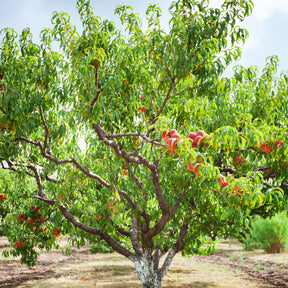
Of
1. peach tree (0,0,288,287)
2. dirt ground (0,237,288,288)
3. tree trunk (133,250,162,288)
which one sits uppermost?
peach tree (0,0,288,287)

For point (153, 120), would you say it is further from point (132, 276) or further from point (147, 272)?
point (132, 276)

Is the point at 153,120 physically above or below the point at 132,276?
Result: above

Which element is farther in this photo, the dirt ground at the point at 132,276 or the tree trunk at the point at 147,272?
the dirt ground at the point at 132,276

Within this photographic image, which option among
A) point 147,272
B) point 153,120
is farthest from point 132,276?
point 153,120

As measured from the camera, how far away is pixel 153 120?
4879 millimetres

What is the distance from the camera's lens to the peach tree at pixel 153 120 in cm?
368

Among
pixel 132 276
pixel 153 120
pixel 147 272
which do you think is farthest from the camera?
pixel 132 276

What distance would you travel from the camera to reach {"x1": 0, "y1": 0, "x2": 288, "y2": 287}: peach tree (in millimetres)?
3676

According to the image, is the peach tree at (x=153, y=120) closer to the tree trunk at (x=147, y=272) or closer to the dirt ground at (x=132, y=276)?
the tree trunk at (x=147, y=272)

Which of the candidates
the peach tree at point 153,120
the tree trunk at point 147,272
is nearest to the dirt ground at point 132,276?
the tree trunk at point 147,272

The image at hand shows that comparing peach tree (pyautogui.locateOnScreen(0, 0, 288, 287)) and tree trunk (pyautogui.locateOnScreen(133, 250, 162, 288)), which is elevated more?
peach tree (pyautogui.locateOnScreen(0, 0, 288, 287))

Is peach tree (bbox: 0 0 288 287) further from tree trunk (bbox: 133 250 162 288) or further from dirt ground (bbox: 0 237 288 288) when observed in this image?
dirt ground (bbox: 0 237 288 288)


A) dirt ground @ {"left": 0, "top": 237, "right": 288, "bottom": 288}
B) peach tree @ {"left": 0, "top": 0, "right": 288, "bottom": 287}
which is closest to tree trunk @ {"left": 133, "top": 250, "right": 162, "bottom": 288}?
peach tree @ {"left": 0, "top": 0, "right": 288, "bottom": 287}

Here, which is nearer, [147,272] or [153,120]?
[153,120]
